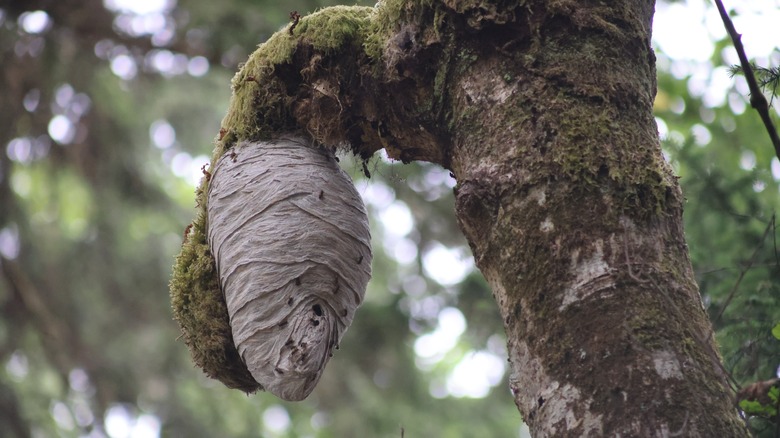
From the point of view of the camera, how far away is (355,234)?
2.51 metres

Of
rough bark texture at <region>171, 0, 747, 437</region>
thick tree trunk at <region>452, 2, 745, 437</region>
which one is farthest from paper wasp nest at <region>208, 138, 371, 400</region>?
thick tree trunk at <region>452, 2, 745, 437</region>

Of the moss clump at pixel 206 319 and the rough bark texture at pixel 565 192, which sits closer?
the rough bark texture at pixel 565 192

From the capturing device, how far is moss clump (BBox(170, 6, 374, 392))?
8.07 ft

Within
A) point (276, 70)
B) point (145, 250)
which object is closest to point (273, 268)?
point (276, 70)

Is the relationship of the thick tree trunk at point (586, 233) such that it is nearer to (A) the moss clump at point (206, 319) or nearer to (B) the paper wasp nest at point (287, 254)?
(B) the paper wasp nest at point (287, 254)

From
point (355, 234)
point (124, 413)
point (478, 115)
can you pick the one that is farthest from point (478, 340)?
point (124, 413)

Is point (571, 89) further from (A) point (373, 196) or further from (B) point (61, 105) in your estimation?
(B) point (61, 105)

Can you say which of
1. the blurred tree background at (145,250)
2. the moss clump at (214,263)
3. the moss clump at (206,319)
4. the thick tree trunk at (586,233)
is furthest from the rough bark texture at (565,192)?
the blurred tree background at (145,250)

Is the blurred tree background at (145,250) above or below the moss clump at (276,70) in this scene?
below

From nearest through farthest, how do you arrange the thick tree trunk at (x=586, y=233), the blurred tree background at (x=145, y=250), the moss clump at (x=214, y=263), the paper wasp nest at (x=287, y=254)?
1. the thick tree trunk at (x=586, y=233)
2. the paper wasp nest at (x=287, y=254)
3. the moss clump at (x=214, y=263)
4. the blurred tree background at (x=145, y=250)

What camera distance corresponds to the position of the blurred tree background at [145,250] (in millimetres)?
6129

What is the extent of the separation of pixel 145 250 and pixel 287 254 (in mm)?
6622

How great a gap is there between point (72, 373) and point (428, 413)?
11.4 feet

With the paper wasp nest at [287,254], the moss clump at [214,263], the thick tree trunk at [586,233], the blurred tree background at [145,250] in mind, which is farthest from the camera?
the blurred tree background at [145,250]
